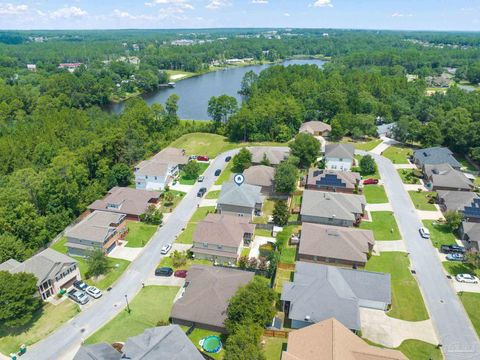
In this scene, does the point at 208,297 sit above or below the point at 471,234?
below

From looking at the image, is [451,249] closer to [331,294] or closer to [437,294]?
[437,294]

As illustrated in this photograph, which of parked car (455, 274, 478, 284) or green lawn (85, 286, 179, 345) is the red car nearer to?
green lawn (85, 286, 179, 345)

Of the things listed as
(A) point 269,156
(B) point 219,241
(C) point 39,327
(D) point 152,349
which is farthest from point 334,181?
(C) point 39,327

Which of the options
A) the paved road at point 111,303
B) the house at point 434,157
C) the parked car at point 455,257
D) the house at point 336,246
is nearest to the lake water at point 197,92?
the house at point 434,157

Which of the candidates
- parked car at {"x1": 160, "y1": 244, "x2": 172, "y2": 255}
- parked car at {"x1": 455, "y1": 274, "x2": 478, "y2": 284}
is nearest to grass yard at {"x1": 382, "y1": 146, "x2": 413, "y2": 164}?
parked car at {"x1": 455, "y1": 274, "x2": 478, "y2": 284}

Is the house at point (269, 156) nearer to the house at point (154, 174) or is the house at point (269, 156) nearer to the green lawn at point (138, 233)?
the house at point (154, 174)
